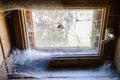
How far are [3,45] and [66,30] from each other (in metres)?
0.37

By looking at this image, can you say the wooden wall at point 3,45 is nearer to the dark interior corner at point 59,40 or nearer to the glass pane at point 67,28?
the dark interior corner at point 59,40

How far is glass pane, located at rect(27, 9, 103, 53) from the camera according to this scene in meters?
1.12

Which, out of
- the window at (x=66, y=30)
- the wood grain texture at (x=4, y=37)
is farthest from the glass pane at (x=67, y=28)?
the wood grain texture at (x=4, y=37)

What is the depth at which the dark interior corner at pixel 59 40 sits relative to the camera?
1.04m

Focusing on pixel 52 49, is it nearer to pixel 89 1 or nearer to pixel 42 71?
pixel 42 71

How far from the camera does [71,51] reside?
124cm

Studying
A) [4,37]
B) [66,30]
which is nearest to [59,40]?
[66,30]

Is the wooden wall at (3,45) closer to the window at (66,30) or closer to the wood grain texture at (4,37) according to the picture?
the wood grain texture at (4,37)

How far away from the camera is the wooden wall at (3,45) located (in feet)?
3.39

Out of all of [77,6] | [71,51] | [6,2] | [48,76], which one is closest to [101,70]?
[71,51]

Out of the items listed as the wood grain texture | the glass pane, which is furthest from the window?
the wood grain texture

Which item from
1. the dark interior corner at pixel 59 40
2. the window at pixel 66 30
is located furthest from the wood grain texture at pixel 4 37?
the window at pixel 66 30

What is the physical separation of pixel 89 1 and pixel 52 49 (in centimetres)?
40

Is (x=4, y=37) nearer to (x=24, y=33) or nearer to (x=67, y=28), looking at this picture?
(x=24, y=33)
